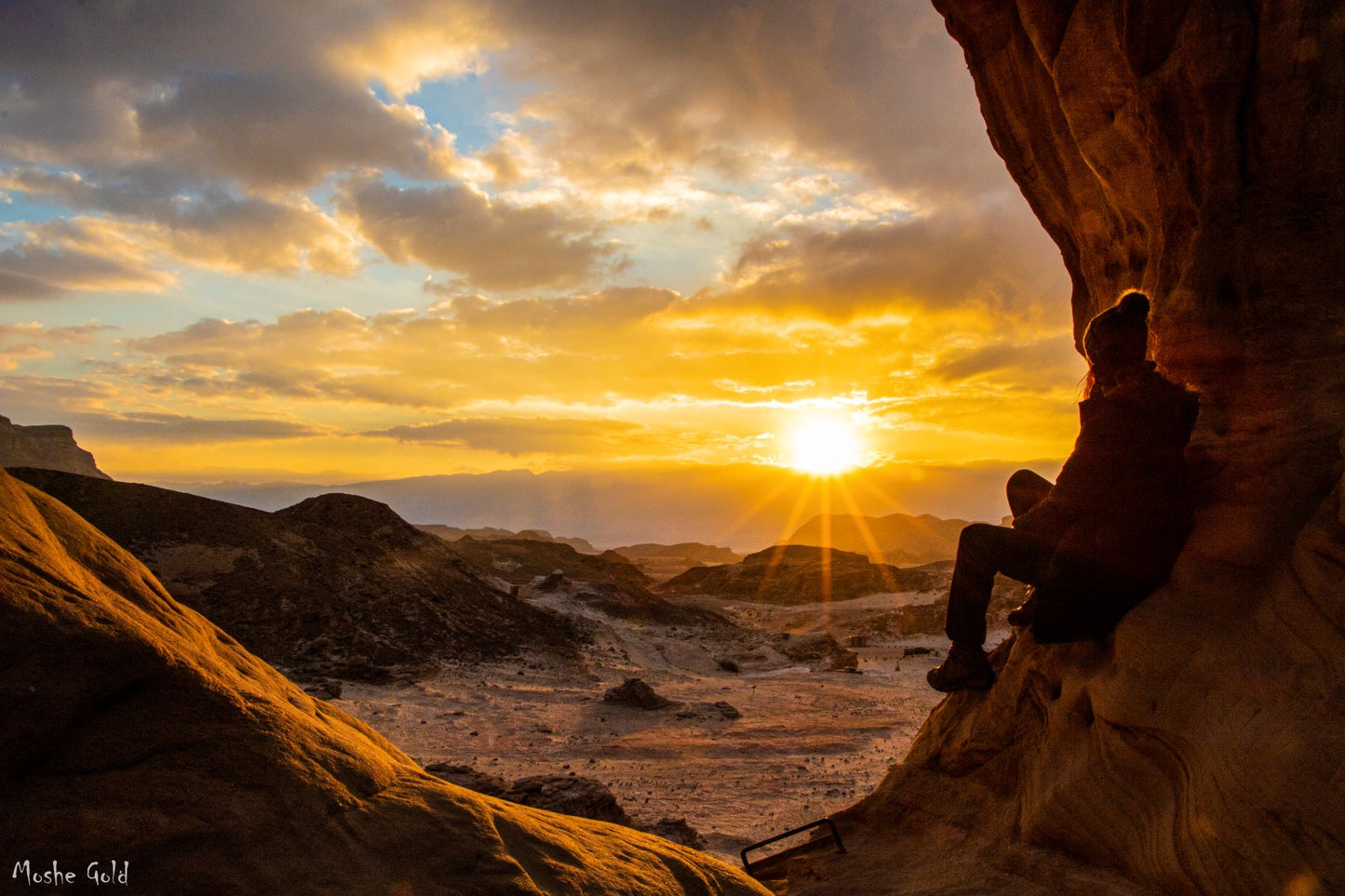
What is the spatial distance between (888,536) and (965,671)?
389 feet

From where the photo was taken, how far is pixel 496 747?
37.1 feet

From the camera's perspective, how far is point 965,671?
5.73 m

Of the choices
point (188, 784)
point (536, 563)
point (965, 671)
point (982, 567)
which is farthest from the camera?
point (536, 563)

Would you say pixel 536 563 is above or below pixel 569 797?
below

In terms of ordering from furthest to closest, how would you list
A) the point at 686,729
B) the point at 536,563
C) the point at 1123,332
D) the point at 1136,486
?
the point at 536,563, the point at 686,729, the point at 1123,332, the point at 1136,486

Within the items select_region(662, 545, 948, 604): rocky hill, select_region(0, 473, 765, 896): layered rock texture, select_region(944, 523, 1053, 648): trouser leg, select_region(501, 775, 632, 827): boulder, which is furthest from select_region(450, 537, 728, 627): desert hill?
select_region(0, 473, 765, 896): layered rock texture

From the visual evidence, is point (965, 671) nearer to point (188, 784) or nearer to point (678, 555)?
point (188, 784)

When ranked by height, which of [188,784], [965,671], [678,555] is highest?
[188,784]

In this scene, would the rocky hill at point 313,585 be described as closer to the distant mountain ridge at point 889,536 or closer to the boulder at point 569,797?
the boulder at point 569,797

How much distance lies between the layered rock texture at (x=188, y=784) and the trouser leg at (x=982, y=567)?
3.14 m

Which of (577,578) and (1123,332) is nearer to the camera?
(1123,332)

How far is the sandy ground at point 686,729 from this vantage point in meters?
9.05

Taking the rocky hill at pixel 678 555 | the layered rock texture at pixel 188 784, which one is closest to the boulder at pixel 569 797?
the layered rock texture at pixel 188 784

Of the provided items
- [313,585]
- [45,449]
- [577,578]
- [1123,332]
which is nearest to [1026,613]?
[1123,332]
